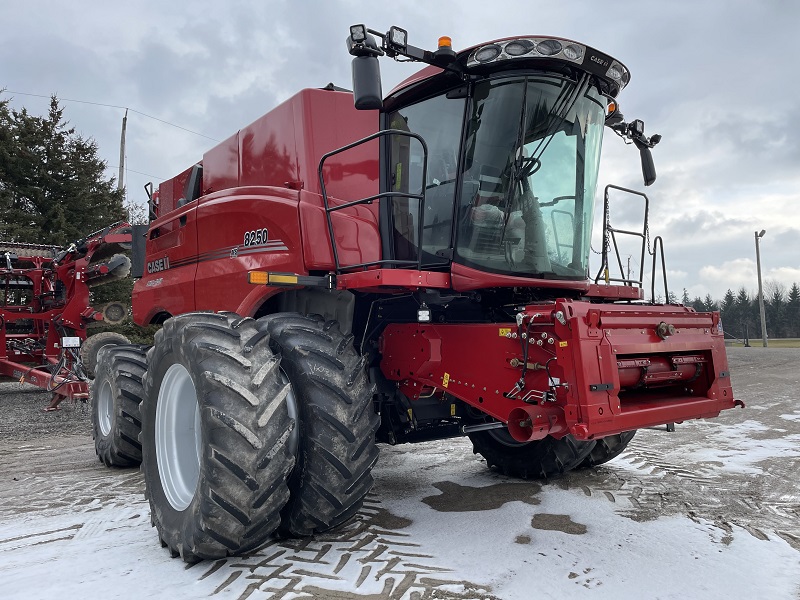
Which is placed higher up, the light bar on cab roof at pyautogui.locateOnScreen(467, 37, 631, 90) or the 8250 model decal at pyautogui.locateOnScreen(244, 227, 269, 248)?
the light bar on cab roof at pyautogui.locateOnScreen(467, 37, 631, 90)

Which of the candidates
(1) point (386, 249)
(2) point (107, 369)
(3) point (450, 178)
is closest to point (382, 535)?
(1) point (386, 249)

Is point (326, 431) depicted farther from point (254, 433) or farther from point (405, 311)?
point (405, 311)

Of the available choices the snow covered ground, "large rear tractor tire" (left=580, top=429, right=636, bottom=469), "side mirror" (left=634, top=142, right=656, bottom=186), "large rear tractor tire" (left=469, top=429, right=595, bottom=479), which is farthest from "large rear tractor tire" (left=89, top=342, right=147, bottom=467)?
"side mirror" (left=634, top=142, right=656, bottom=186)

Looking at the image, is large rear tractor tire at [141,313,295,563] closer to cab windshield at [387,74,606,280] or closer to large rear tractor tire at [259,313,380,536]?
large rear tractor tire at [259,313,380,536]

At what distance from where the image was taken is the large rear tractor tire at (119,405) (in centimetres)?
557

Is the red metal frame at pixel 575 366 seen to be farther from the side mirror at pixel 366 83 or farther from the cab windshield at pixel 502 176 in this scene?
the side mirror at pixel 366 83

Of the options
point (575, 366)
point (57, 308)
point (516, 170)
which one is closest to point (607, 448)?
point (575, 366)

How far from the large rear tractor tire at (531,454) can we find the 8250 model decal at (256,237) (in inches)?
98.4

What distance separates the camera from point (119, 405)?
5.64 m

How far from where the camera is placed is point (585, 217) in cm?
441

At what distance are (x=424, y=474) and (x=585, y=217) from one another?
2.58m

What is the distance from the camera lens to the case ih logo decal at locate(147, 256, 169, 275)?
19.7 feet

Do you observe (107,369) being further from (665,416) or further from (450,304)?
(665,416)

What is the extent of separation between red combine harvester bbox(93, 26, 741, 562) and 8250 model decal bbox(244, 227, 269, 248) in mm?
23
